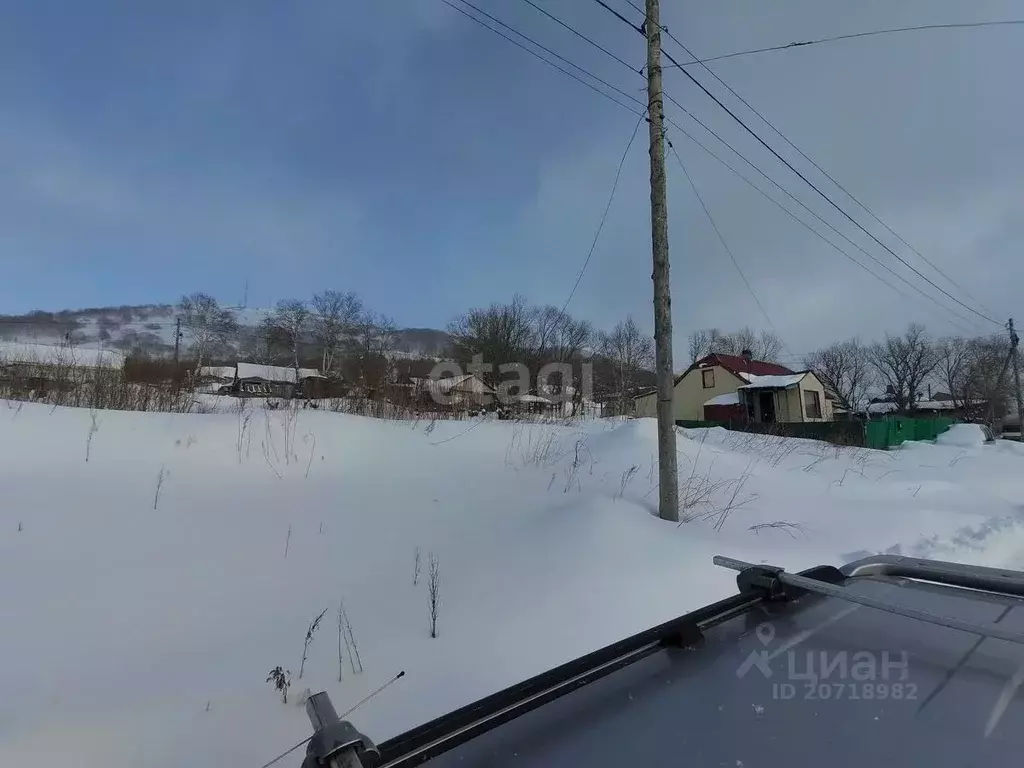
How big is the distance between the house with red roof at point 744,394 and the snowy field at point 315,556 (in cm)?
2562

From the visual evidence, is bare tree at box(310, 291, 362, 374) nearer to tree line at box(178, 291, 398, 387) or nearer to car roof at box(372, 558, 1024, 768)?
tree line at box(178, 291, 398, 387)

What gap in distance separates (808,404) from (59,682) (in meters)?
35.7

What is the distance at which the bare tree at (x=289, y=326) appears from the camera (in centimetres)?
4259

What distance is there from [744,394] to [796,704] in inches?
1343

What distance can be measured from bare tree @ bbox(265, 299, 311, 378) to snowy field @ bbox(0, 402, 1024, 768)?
38449 mm

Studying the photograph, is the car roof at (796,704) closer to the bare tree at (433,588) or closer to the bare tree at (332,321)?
the bare tree at (433,588)

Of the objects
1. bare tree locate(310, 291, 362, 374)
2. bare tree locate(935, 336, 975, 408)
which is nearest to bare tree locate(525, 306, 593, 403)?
bare tree locate(310, 291, 362, 374)

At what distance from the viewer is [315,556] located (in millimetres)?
3281

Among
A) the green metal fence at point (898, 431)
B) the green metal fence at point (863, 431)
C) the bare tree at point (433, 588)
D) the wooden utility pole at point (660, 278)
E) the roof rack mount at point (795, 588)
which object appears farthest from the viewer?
→ the green metal fence at point (898, 431)

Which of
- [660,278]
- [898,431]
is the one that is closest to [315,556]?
[660,278]

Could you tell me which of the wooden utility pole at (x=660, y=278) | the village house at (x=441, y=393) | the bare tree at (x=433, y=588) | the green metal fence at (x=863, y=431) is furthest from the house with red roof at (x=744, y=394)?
the bare tree at (x=433, y=588)

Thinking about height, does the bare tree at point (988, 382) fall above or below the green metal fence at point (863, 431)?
above

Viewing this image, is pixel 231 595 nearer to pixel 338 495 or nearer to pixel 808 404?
pixel 338 495

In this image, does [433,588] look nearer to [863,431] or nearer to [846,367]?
[863,431]
